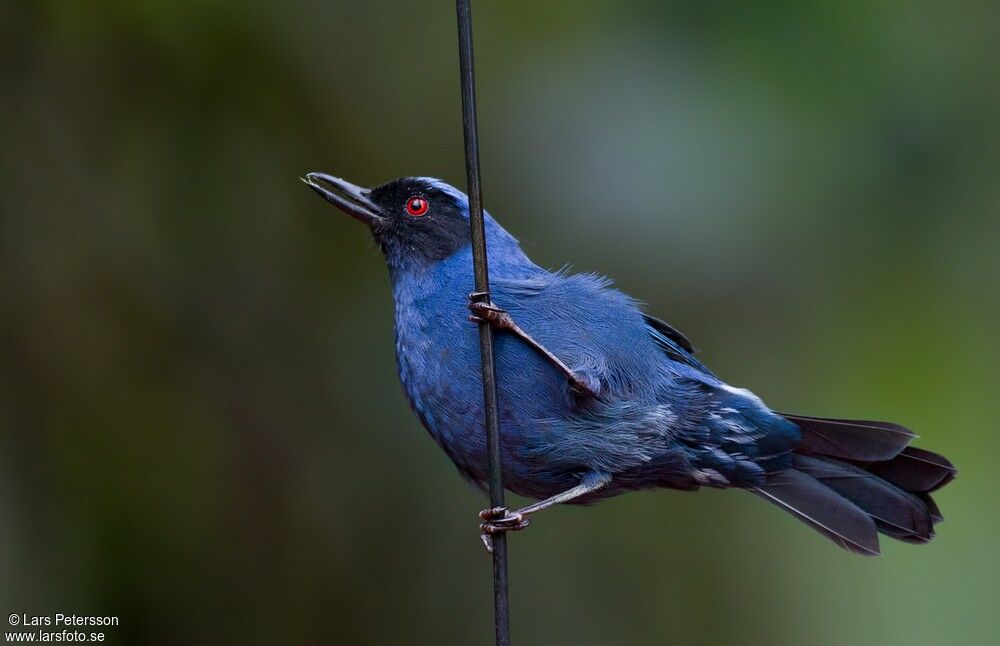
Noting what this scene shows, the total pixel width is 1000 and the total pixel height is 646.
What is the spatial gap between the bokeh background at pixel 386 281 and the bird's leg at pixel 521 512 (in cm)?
174

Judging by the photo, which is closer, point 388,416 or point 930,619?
point 930,619

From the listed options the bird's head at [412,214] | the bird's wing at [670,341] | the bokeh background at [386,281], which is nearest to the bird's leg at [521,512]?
the bird's wing at [670,341]

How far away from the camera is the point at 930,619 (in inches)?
207

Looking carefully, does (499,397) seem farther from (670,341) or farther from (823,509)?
(823,509)


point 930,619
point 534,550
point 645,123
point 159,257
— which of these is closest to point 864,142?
point 645,123

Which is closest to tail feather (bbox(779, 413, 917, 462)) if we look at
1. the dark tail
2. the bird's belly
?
the dark tail

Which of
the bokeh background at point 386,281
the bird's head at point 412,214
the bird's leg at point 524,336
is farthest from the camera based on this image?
the bokeh background at point 386,281

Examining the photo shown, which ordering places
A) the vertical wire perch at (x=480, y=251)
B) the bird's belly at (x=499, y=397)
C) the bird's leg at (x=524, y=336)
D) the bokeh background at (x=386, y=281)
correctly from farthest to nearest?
the bokeh background at (x=386, y=281)
the bird's belly at (x=499, y=397)
the bird's leg at (x=524, y=336)
the vertical wire perch at (x=480, y=251)

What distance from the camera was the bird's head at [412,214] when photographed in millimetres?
4719

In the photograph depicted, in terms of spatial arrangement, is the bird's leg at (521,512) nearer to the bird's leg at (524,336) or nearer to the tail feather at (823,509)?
the bird's leg at (524,336)

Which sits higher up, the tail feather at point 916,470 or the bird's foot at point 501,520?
the tail feather at point 916,470

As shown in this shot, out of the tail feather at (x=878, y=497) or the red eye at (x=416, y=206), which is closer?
the tail feather at (x=878, y=497)

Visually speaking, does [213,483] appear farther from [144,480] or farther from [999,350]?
[999,350]

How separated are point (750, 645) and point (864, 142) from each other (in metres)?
2.46
